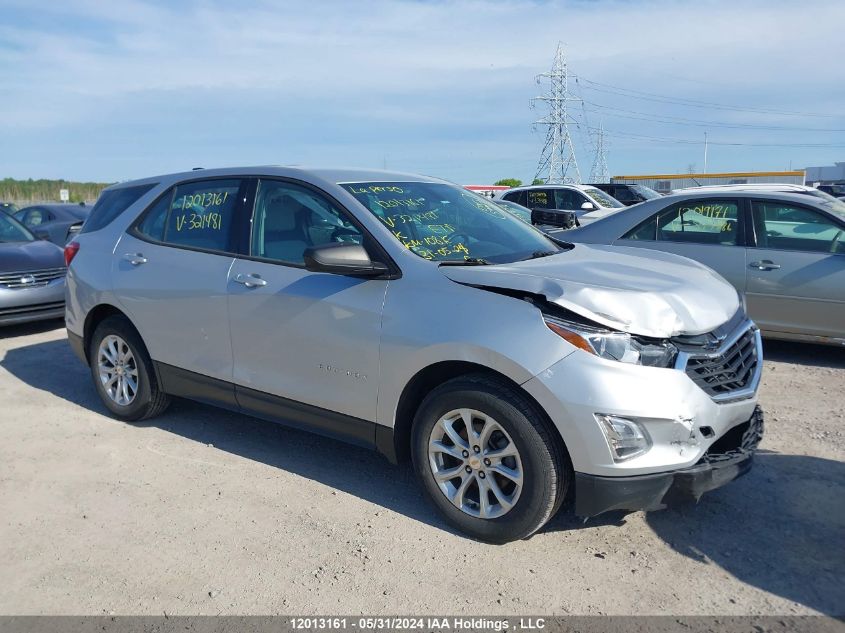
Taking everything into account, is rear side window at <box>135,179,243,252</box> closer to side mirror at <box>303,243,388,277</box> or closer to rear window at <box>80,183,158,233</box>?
rear window at <box>80,183,158,233</box>

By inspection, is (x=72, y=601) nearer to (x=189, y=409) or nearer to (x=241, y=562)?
(x=241, y=562)

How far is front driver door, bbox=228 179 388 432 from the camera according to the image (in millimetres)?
3955

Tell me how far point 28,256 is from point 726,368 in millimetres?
8156

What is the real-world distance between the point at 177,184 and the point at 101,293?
97 centimetres

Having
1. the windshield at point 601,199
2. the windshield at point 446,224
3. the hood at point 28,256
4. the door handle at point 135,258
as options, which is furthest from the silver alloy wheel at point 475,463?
the windshield at point 601,199

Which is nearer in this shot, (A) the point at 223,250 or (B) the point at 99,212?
(A) the point at 223,250

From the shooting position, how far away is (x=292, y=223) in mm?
4480

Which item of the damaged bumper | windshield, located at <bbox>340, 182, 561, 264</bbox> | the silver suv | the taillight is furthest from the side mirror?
the taillight

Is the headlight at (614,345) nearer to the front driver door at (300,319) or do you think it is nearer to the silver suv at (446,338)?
the silver suv at (446,338)

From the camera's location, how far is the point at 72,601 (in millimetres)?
3260

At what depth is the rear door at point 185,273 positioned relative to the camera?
467cm

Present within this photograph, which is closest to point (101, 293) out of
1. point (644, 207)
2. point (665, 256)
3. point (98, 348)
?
point (98, 348)

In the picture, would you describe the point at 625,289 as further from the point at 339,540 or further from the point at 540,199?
the point at 540,199

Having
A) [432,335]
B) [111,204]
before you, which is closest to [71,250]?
[111,204]
